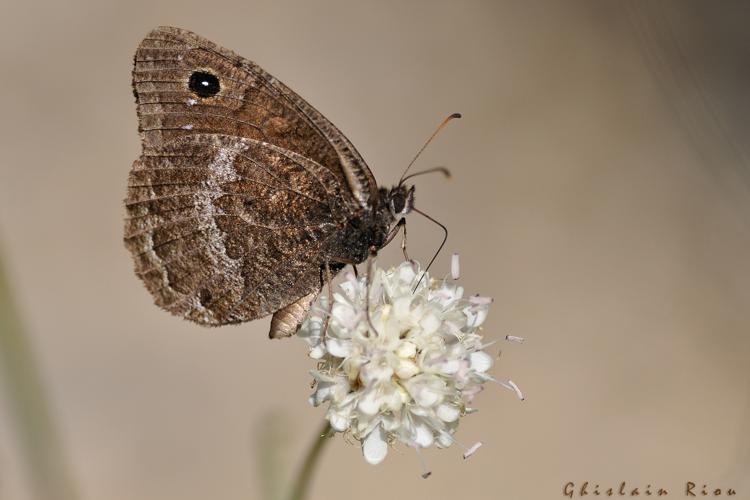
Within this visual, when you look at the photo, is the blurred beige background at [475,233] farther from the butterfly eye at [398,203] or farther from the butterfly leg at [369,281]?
the butterfly leg at [369,281]

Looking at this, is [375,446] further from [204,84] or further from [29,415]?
[204,84]

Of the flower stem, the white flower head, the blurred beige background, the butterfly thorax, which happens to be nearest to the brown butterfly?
the butterfly thorax

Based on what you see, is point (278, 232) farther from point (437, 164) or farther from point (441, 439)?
point (437, 164)

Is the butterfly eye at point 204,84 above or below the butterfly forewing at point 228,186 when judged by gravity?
above

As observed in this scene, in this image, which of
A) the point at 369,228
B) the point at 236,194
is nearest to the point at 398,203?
the point at 369,228

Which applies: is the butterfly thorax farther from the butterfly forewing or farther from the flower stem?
the flower stem

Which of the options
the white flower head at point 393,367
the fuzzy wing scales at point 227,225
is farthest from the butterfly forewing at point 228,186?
the white flower head at point 393,367

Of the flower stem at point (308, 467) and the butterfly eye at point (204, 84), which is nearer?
the flower stem at point (308, 467)
